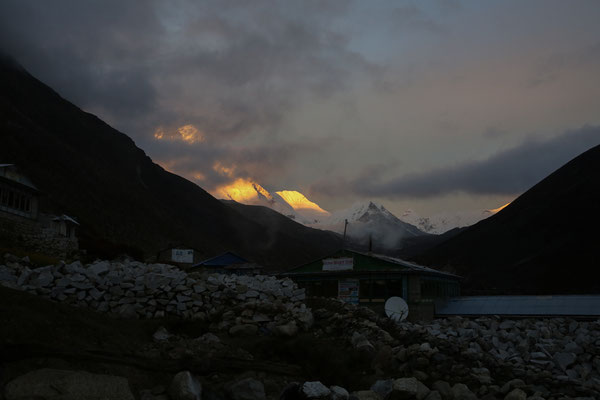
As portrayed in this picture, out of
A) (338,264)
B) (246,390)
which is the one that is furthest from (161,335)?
(338,264)

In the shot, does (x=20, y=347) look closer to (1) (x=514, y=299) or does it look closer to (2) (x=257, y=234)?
(1) (x=514, y=299)

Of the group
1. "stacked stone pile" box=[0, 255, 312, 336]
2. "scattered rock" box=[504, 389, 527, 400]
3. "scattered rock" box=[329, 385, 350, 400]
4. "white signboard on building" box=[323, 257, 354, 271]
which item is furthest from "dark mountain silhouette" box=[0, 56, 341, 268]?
"scattered rock" box=[504, 389, 527, 400]

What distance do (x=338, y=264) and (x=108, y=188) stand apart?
93.3m

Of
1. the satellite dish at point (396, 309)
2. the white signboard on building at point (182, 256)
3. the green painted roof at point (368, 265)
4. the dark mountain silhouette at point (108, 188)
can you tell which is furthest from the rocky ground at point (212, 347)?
the white signboard on building at point (182, 256)

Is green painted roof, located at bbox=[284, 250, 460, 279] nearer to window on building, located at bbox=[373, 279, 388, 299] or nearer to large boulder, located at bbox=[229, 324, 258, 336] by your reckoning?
window on building, located at bbox=[373, 279, 388, 299]

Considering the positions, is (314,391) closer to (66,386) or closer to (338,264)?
(66,386)

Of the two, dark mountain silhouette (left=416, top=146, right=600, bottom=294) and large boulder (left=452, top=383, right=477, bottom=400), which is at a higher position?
dark mountain silhouette (left=416, top=146, right=600, bottom=294)

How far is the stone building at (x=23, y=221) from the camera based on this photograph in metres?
35.8

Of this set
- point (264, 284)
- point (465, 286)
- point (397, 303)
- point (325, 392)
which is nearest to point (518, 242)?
point (465, 286)

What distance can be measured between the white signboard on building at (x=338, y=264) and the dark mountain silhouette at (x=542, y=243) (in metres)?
34.6

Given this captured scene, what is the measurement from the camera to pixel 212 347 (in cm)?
1341

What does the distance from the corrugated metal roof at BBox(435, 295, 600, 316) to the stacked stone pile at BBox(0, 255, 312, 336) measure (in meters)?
26.4

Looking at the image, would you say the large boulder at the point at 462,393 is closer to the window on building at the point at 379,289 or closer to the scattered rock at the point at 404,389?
the scattered rock at the point at 404,389

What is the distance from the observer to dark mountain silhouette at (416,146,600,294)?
81812 mm
